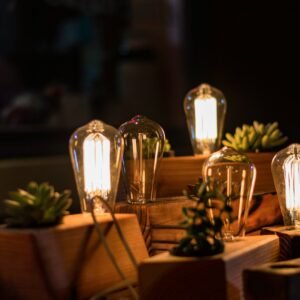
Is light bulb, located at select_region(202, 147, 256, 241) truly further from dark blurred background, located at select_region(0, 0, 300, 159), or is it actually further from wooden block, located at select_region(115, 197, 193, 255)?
dark blurred background, located at select_region(0, 0, 300, 159)

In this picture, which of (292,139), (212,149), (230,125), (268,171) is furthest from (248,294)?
(230,125)

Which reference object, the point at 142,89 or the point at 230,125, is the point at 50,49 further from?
the point at 230,125

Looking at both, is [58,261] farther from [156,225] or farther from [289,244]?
[289,244]

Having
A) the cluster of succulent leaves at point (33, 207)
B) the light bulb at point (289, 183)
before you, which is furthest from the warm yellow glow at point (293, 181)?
the cluster of succulent leaves at point (33, 207)

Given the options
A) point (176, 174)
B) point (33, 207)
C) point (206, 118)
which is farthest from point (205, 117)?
point (33, 207)

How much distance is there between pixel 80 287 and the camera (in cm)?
168

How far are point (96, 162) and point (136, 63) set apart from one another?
3182 mm

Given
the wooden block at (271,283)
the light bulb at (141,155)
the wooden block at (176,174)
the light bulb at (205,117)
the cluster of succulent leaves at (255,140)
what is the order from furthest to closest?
the light bulb at (205,117), the cluster of succulent leaves at (255,140), the wooden block at (176,174), the light bulb at (141,155), the wooden block at (271,283)

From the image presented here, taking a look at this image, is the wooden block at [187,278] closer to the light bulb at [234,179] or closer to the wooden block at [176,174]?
the light bulb at [234,179]

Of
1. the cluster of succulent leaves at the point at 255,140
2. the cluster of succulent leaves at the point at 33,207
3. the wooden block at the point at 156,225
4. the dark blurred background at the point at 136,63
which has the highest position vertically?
the dark blurred background at the point at 136,63

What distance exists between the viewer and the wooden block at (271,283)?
154 centimetres

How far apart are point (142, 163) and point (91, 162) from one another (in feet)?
0.55

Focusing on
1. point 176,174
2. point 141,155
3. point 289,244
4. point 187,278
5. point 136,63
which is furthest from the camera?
point 136,63

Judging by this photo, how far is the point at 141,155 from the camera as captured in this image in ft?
6.66
